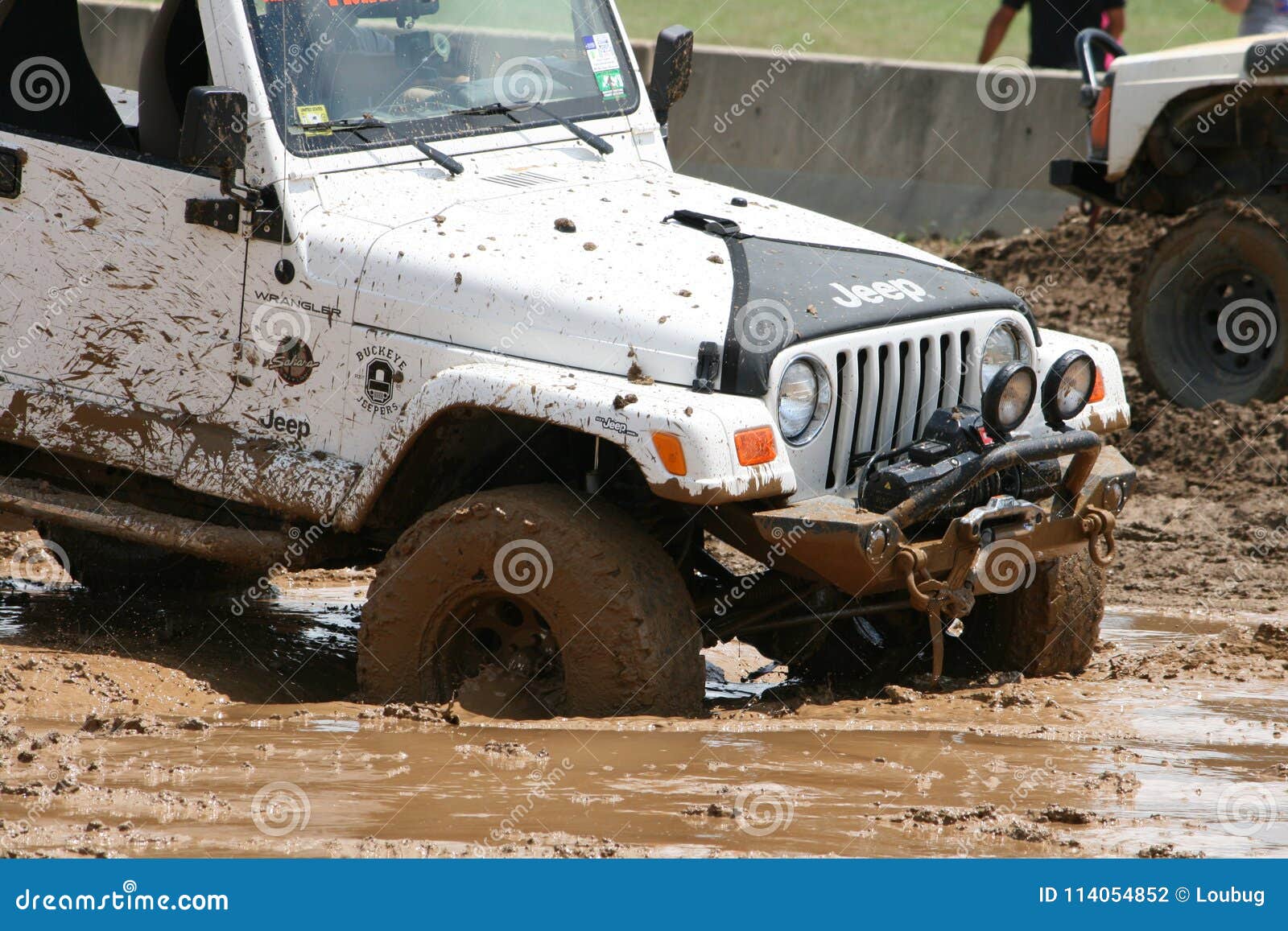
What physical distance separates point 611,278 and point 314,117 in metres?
1.13

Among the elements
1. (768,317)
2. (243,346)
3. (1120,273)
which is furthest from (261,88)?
(1120,273)

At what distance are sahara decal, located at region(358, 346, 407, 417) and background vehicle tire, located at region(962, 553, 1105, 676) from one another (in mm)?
2024

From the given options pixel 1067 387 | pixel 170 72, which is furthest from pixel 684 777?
pixel 170 72

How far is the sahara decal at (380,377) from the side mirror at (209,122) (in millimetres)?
720

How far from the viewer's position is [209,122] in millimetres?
4828

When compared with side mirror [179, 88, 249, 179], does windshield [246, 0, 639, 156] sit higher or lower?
higher
